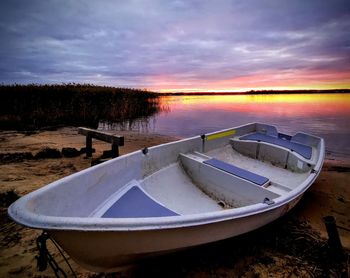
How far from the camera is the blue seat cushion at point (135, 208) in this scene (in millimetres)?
2316

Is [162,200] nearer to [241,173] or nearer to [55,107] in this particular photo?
[241,173]

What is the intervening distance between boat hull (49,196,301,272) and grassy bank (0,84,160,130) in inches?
425

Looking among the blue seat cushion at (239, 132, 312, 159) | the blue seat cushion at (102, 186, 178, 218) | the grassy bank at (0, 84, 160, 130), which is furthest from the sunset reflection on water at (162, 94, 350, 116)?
the blue seat cushion at (102, 186, 178, 218)

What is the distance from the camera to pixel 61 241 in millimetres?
1620

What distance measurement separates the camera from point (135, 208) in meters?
2.44

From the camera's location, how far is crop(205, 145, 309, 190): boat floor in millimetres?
4168

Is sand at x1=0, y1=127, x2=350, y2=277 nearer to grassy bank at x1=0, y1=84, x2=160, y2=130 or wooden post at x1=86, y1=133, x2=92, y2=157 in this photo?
wooden post at x1=86, y1=133, x2=92, y2=157

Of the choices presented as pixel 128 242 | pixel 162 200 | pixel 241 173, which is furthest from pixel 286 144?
pixel 128 242

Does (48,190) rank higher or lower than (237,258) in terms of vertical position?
higher

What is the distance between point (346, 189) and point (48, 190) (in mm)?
6050

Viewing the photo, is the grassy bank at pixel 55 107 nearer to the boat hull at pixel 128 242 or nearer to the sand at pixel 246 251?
the sand at pixel 246 251

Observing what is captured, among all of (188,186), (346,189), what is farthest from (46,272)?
(346,189)

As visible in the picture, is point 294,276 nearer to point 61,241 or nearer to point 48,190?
point 61,241

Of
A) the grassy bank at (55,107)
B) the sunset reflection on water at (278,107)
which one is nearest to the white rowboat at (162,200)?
the grassy bank at (55,107)
